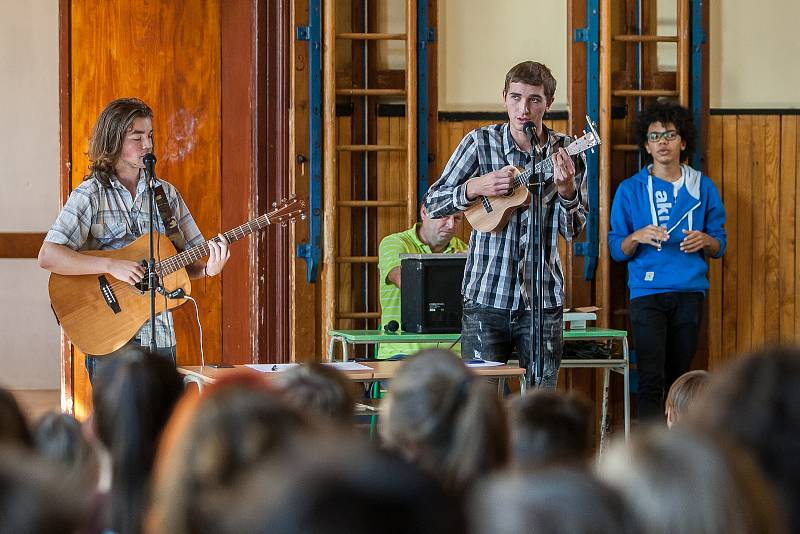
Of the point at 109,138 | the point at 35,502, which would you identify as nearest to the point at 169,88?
the point at 109,138

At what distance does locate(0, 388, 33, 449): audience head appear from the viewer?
1.41 m

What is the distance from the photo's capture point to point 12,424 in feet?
4.72

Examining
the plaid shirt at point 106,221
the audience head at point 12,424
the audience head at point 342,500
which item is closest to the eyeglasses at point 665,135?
the plaid shirt at point 106,221

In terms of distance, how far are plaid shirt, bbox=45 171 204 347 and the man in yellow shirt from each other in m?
A: 1.75

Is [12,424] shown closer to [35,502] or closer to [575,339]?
[35,502]

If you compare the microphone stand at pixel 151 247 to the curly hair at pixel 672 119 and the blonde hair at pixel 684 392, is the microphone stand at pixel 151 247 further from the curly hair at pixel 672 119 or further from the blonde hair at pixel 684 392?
the curly hair at pixel 672 119

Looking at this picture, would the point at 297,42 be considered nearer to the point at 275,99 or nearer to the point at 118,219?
the point at 275,99

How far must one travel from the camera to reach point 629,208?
5777 millimetres

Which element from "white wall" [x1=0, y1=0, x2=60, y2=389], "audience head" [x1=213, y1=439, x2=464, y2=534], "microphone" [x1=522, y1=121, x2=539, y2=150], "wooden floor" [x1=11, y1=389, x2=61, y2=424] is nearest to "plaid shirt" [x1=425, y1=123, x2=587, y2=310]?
"microphone" [x1=522, y1=121, x2=539, y2=150]

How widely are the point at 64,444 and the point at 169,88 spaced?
4728 mm

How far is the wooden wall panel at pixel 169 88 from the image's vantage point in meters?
6.00

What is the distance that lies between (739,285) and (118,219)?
148 inches

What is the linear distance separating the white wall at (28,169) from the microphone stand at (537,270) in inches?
205

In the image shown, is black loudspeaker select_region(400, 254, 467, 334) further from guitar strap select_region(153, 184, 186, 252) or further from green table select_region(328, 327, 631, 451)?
guitar strap select_region(153, 184, 186, 252)
